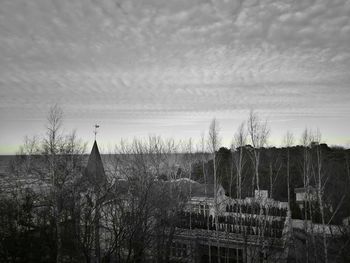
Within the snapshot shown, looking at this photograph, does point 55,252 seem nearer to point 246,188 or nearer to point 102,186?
point 102,186

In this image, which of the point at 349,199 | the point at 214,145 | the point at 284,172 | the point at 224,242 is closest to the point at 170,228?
the point at 224,242

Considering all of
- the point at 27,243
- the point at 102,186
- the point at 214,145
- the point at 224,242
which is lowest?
the point at 224,242

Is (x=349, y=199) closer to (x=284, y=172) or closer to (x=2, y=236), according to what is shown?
(x=284, y=172)

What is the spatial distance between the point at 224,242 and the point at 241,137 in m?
7.89

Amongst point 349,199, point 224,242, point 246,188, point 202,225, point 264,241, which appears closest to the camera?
point 264,241

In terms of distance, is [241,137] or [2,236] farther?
[241,137]

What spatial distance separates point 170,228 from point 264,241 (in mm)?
5863


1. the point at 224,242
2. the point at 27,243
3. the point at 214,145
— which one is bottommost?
the point at 224,242

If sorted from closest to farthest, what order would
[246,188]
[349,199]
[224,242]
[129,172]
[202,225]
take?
1. [224,242]
2. [202,225]
3. [129,172]
4. [349,199]
5. [246,188]

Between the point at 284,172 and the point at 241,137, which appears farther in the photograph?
the point at 284,172

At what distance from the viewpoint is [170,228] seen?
16391 millimetres

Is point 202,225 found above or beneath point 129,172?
beneath

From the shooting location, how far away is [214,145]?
2064 centimetres

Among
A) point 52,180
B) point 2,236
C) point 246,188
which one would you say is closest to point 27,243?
point 2,236
